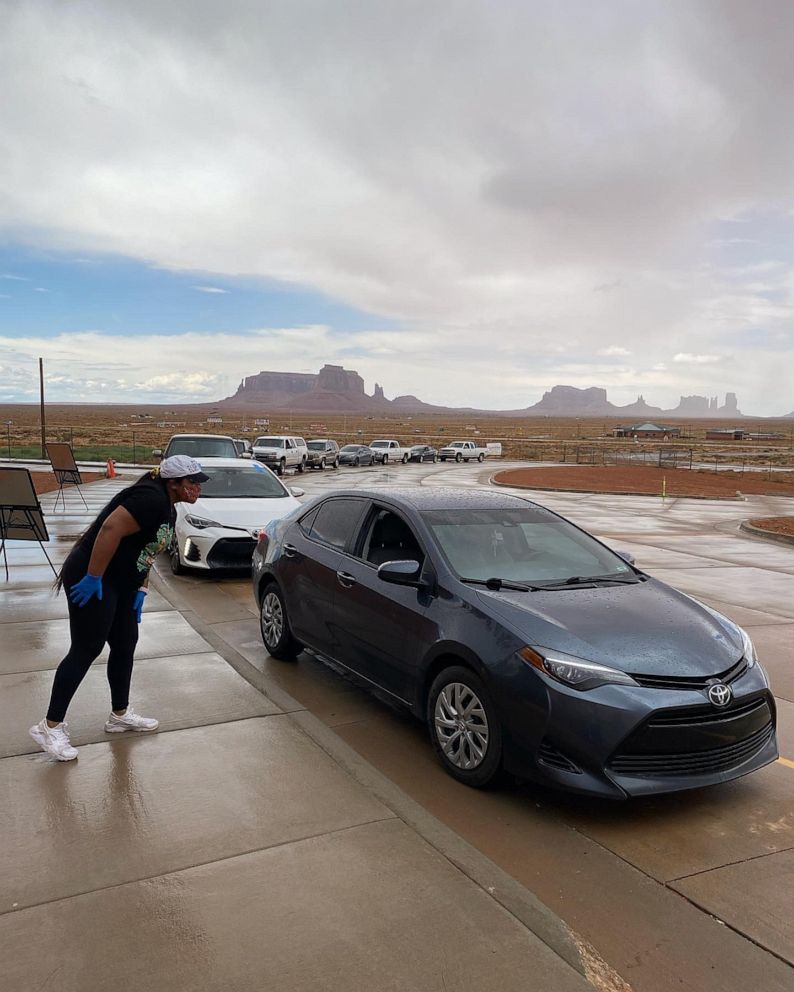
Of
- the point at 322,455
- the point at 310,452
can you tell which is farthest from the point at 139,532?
the point at 322,455

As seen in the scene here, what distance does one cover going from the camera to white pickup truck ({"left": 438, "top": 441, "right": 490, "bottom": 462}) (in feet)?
172

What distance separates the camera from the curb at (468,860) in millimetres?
2861

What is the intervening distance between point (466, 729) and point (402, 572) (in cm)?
99

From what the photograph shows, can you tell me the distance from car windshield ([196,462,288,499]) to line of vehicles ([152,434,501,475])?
284 inches

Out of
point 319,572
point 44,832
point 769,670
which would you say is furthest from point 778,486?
point 44,832

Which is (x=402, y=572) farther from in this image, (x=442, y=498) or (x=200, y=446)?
(x=200, y=446)

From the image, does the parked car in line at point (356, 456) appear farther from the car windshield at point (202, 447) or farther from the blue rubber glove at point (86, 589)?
the blue rubber glove at point (86, 589)

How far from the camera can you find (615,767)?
12.4 ft

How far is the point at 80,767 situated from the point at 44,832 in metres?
0.73

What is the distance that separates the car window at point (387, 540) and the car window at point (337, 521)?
0.73 ft

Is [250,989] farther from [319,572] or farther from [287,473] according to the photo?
[287,473]

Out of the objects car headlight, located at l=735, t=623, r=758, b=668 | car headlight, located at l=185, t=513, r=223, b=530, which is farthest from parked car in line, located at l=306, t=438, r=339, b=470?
car headlight, located at l=735, t=623, r=758, b=668

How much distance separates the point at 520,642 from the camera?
402cm

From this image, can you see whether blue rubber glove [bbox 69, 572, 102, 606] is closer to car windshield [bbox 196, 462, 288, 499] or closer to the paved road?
the paved road
